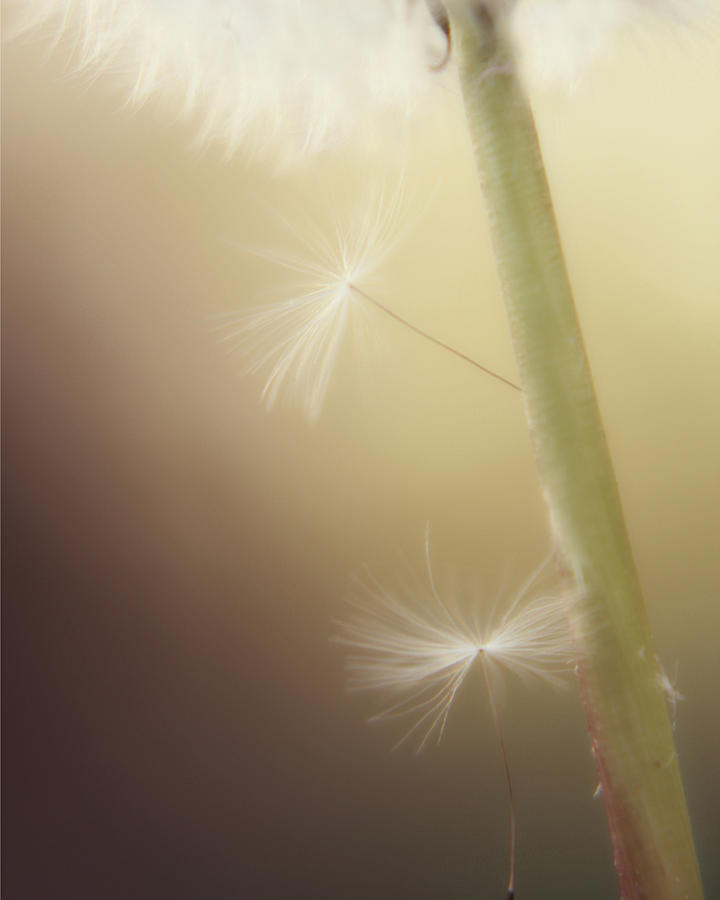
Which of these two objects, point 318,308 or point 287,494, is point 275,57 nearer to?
point 318,308

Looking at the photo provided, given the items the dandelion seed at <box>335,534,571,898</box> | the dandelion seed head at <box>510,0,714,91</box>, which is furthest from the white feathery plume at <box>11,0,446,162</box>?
the dandelion seed at <box>335,534,571,898</box>

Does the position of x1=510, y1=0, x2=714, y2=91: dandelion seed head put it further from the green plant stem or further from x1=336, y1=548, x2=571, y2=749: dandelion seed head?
x1=336, y1=548, x2=571, y2=749: dandelion seed head

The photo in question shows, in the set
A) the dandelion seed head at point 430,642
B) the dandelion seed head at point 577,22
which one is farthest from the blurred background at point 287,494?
the dandelion seed head at point 577,22

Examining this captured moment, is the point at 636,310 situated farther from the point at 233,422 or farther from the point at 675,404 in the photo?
the point at 233,422

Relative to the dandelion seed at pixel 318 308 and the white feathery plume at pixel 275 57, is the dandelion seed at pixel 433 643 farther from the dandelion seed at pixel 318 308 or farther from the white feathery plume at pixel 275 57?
the white feathery plume at pixel 275 57

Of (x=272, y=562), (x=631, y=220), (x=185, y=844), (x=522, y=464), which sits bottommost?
(x=185, y=844)

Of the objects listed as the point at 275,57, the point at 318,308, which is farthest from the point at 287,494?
the point at 275,57

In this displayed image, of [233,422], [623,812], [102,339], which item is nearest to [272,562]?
[233,422]
